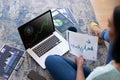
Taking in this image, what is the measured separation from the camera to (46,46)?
154 centimetres

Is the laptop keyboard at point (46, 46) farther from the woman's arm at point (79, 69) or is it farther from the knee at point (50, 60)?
the woman's arm at point (79, 69)

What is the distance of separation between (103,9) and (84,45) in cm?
78

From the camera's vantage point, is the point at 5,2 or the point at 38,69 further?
the point at 5,2

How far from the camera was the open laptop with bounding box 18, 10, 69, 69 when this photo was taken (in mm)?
1442

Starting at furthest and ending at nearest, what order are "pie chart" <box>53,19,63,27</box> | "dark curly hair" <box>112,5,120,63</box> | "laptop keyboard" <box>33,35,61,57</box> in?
"pie chart" <box>53,19,63,27</box>, "laptop keyboard" <box>33,35,61,57</box>, "dark curly hair" <box>112,5,120,63</box>

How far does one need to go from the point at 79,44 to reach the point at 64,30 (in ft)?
0.94

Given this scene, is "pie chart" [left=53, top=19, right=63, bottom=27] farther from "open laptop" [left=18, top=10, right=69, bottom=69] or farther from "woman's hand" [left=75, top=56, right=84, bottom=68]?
"woman's hand" [left=75, top=56, right=84, bottom=68]

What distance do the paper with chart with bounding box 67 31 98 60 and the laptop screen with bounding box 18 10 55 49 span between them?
184 millimetres

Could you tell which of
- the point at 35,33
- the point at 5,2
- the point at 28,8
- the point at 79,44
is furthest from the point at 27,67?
the point at 5,2

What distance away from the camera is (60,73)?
1334mm

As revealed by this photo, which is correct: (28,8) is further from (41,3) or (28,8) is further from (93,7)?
(93,7)

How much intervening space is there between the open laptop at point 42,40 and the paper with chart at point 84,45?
129 millimetres

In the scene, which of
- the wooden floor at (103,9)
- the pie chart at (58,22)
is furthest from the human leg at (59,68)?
Result: the wooden floor at (103,9)

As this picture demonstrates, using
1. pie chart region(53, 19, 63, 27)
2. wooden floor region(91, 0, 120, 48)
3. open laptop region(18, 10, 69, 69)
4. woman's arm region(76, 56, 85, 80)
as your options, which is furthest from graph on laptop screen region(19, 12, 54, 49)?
wooden floor region(91, 0, 120, 48)
